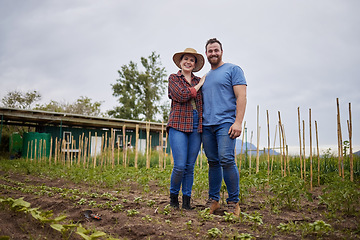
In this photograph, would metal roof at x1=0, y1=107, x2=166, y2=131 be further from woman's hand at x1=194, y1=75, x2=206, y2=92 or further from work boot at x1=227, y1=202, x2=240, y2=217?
work boot at x1=227, y1=202, x2=240, y2=217

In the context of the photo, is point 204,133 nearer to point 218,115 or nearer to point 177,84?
point 218,115

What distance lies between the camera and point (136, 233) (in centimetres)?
225

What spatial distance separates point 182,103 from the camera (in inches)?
117

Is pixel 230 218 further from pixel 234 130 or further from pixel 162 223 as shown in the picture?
pixel 234 130

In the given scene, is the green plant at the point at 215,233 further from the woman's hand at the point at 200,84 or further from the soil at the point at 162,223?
the woman's hand at the point at 200,84

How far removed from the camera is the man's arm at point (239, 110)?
2699 mm

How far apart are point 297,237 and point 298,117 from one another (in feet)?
10.9

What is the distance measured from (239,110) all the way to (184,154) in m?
0.73

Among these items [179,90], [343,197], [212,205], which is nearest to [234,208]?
[212,205]

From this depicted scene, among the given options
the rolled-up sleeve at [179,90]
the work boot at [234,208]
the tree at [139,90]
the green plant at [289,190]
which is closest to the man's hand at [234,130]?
the rolled-up sleeve at [179,90]

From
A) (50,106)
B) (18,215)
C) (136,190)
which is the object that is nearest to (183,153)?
(18,215)

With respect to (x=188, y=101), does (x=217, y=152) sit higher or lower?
lower

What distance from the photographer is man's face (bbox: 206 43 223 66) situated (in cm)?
290

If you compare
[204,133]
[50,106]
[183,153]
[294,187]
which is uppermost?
[50,106]
